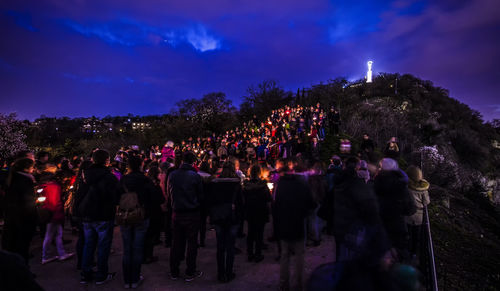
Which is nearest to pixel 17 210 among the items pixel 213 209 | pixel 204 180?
pixel 204 180

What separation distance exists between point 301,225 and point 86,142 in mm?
34409

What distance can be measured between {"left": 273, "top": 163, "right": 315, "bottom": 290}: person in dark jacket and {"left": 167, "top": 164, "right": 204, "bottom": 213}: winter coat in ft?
4.60

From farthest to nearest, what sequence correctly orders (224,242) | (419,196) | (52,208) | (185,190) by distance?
(52,208) < (419,196) < (224,242) < (185,190)

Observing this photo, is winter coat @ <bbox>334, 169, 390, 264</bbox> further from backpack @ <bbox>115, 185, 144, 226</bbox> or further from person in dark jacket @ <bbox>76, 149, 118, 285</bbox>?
person in dark jacket @ <bbox>76, 149, 118, 285</bbox>

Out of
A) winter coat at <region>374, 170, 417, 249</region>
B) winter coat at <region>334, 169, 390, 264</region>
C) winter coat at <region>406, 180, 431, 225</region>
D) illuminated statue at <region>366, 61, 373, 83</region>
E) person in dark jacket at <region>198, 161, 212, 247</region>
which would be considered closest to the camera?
winter coat at <region>334, 169, 390, 264</region>

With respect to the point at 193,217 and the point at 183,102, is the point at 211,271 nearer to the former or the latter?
the point at 193,217

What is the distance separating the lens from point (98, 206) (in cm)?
411

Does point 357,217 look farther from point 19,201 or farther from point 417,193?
point 19,201

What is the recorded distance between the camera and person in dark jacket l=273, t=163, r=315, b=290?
12.1 ft

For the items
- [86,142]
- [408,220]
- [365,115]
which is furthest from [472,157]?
[86,142]

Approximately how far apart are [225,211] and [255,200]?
923 millimetres

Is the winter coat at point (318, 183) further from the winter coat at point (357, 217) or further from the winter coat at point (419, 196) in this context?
the winter coat at point (419, 196)

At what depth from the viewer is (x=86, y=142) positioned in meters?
31.1

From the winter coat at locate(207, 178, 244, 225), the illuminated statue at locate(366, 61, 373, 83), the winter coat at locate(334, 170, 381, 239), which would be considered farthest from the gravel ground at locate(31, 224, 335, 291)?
the illuminated statue at locate(366, 61, 373, 83)
